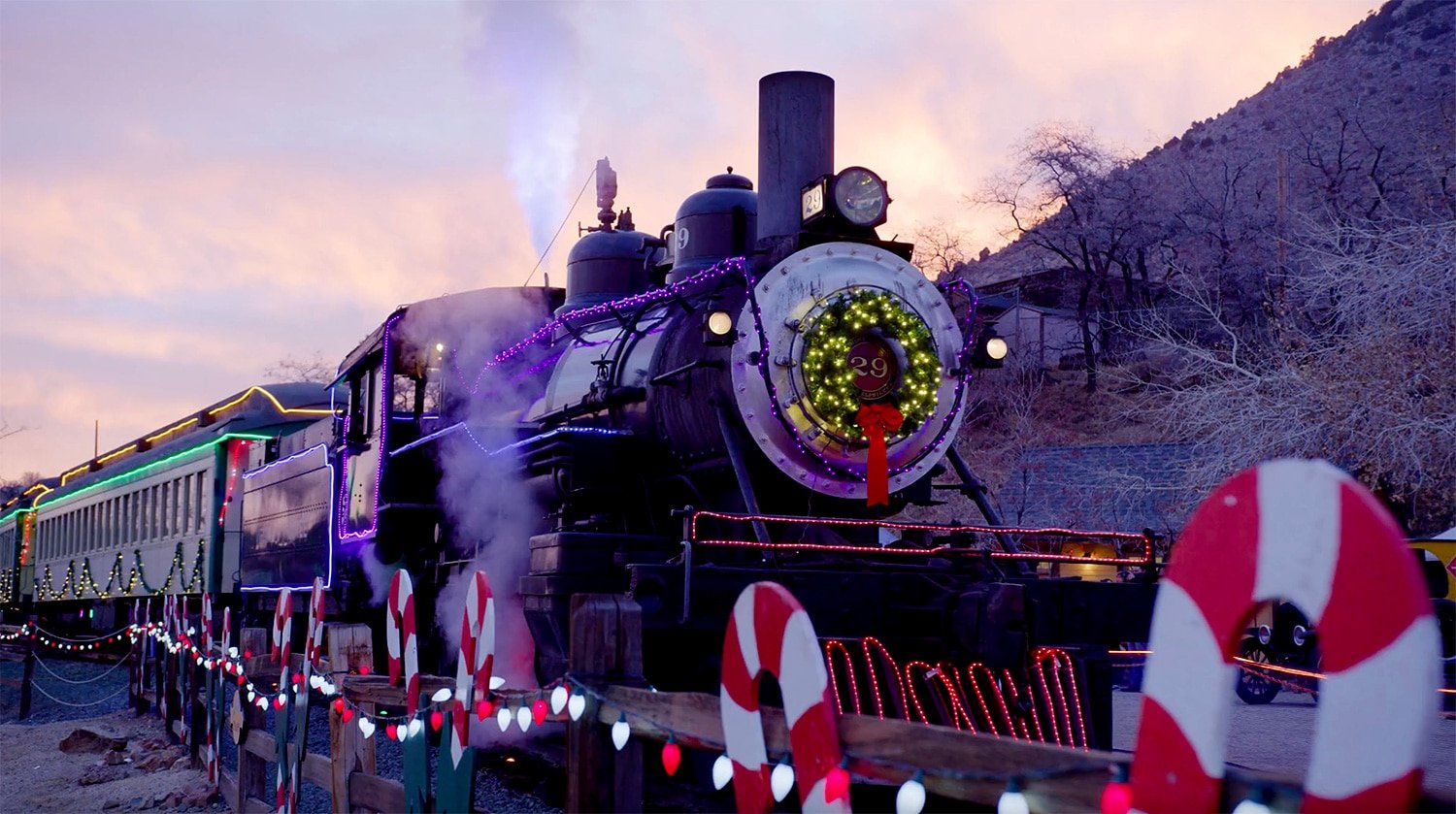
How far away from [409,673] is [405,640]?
0.13m

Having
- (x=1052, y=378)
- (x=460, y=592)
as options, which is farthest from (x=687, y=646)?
(x=1052, y=378)

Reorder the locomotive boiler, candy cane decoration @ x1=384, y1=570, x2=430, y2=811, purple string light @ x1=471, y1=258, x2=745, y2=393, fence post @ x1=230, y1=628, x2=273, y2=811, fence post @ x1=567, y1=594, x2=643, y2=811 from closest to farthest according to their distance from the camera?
fence post @ x1=567, y1=594, x2=643, y2=811 → candy cane decoration @ x1=384, y1=570, x2=430, y2=811 → the locomotive boiler → purple string light @ x1=471, y1=258, x2=745, y2=393 → fence post @ x1=230, y1=628, x2=273, y2=811

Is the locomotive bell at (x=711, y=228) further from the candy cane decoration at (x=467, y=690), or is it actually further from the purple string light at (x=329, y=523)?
the candy cane decoration at (x=467, y=690)

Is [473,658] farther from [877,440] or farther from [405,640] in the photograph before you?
[877,440]

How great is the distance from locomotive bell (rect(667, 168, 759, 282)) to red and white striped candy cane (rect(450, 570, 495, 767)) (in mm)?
4747

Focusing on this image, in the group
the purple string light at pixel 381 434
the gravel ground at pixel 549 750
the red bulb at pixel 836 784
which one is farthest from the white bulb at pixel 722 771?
the purple string light at pixel 381 434

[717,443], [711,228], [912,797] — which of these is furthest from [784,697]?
[711,228]

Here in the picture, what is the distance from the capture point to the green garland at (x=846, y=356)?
687cm

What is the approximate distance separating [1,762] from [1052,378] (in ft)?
114

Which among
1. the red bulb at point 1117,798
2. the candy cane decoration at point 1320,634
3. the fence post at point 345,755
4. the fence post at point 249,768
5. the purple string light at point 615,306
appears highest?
the purple string light at point 615,306

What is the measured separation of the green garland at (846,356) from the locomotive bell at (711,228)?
1.97 m

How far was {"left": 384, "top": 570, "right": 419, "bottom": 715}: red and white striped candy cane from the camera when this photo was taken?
489 centimetres

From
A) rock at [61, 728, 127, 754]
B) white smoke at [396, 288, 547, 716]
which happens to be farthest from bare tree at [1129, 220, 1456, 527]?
rock at [61, 728, 127, 754]

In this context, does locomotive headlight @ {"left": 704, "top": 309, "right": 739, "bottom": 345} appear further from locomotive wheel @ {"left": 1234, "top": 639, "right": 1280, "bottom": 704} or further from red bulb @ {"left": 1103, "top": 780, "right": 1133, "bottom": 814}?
locomotive wheel @ {"left": 1234, "top": 639, "right": 1280, "bottom": 704}
